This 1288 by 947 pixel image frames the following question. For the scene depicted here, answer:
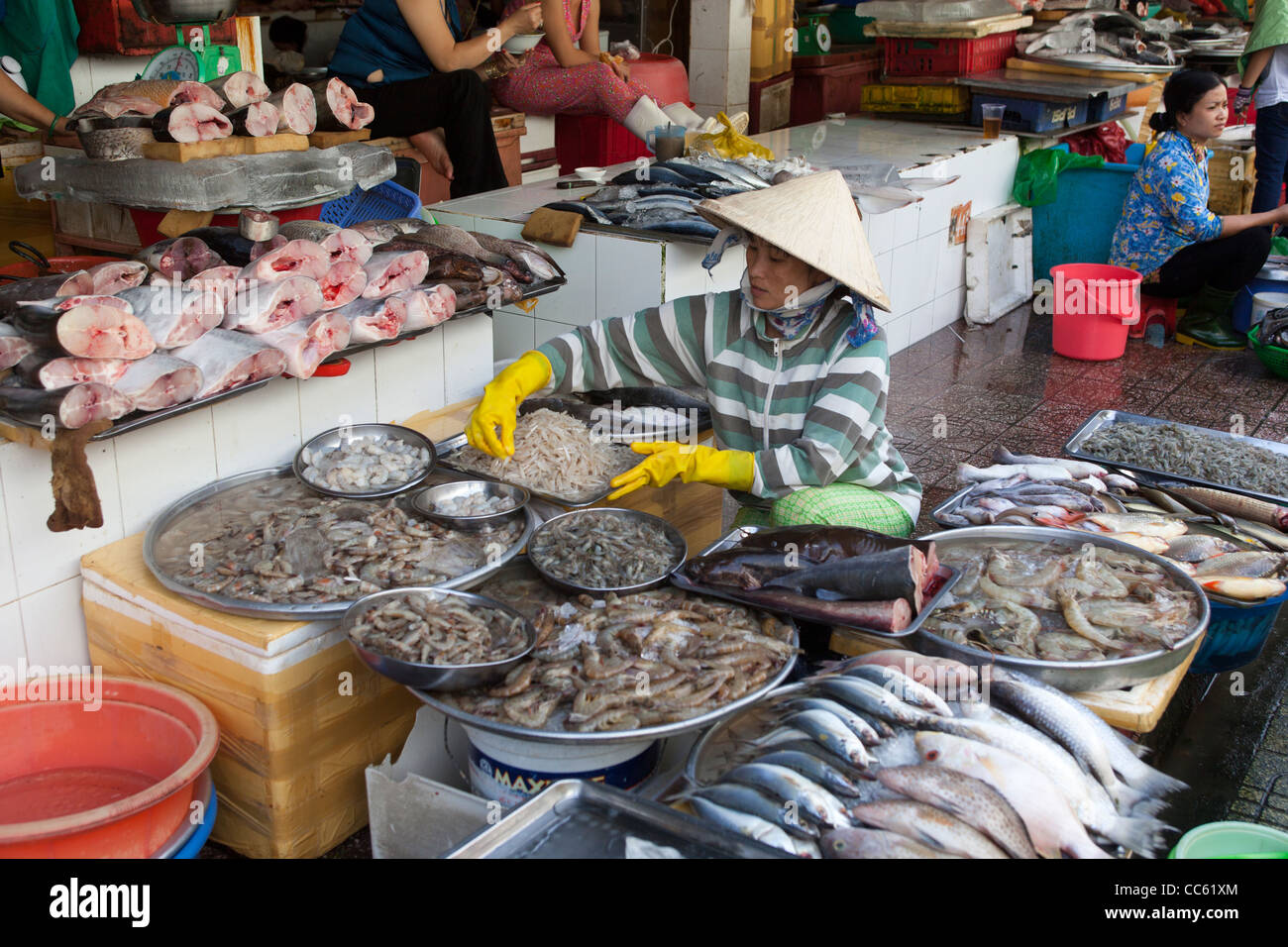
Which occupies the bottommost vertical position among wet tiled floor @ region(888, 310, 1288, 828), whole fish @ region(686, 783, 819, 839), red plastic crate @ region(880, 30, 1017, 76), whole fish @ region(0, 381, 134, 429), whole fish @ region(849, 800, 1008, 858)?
wet tiled floor @ region(888, 310, 1288, 828)

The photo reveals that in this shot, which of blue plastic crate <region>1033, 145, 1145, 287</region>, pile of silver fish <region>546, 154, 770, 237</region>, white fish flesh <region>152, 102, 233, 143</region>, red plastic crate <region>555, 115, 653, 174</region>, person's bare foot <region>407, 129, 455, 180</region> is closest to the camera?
white fish flesh <region>152, 102, 233, 143</region>

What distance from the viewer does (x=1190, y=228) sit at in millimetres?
7457

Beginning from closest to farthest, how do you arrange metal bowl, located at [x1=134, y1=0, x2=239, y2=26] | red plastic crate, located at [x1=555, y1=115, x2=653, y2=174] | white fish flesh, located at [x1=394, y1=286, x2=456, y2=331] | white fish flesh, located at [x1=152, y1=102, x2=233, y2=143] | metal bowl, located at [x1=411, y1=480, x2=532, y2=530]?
1. metal bowl, located at [x1=411, y1=480, x2=532, y2=530]
2. white fish flesh, located at [x1=394, y1=286, x2=456, y2=331]
3. white fish flesh, located at [x1=152, y1=102, x2=233, y2=143]
4. metal bowl, located at [x1=134, y1=0, x2=239, y2=26]
5. red plastic crate, located at [x1=555, y1=115, x2=653, y2=174]

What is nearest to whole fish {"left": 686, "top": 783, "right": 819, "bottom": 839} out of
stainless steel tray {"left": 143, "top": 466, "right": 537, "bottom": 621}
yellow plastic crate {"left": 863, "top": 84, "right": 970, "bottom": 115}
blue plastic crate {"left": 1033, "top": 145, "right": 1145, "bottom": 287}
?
stainless steel tray {"left": 143, "top": 466, "right": 537, "bottom": 621}

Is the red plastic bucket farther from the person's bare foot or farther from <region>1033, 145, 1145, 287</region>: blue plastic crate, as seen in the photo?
the person's bare foot

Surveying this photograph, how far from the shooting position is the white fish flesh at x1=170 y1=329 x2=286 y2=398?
3049mm

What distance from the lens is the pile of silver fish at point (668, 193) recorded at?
4.82 meters

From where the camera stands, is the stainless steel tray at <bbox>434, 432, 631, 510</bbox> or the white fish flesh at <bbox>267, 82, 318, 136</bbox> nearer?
the stainless steel tray at <bbox>434, 432, 631, 510</bbox>

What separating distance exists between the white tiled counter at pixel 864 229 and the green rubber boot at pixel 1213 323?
1.57 metres

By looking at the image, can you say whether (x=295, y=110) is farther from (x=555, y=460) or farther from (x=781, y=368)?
(x=781, y=368)

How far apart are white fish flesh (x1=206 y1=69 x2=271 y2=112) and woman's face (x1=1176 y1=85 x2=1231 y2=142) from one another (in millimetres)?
5556

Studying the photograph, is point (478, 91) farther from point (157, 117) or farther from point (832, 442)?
point (832, 442)

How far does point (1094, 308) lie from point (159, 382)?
6.23 m

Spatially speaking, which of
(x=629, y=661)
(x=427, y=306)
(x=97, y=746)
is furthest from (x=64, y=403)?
(x=629, y=661)
